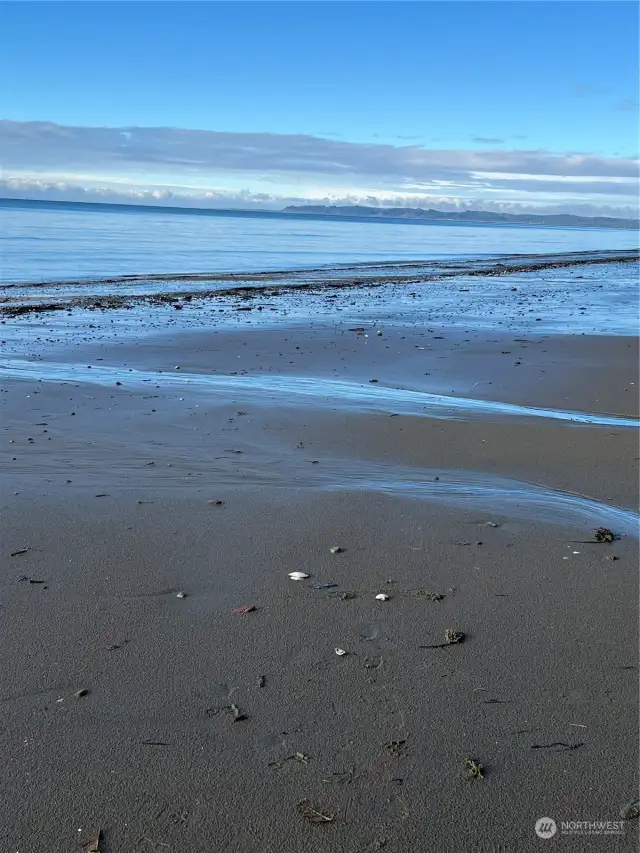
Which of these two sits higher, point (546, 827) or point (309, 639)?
point (309, 639)

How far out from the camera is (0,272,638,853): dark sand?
295cm

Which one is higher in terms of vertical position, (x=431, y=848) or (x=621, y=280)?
(x=621, y=280)

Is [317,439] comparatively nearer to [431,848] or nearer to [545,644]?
[545,644]

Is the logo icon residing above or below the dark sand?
below

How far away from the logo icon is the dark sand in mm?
32

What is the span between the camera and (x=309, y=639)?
4.10m

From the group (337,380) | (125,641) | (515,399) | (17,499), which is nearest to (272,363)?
(337,380)

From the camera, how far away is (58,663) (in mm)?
3814

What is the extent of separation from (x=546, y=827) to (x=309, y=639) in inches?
60.5

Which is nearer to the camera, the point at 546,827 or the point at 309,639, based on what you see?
the point at 546,827

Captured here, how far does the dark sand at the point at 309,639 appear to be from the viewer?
2.95 metres

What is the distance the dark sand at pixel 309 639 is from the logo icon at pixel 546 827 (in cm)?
3

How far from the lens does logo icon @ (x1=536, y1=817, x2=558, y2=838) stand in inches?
113

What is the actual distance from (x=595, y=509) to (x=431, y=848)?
3824mm
